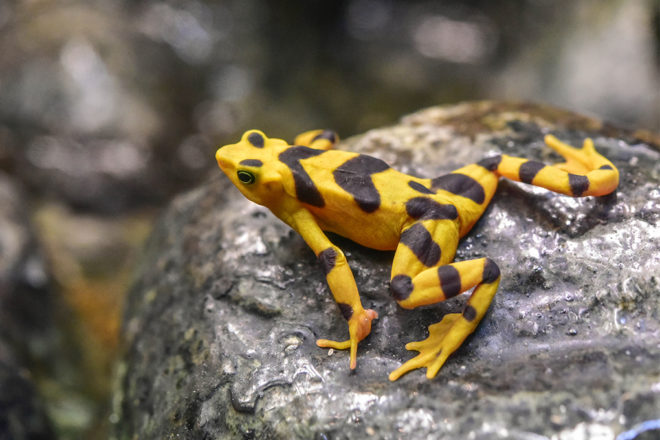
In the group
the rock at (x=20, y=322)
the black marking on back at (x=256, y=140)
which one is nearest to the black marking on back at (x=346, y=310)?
the black marking on back at (x=256, y=140)

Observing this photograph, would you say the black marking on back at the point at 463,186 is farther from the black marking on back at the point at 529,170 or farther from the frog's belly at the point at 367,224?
the frog's belly at the point at 367,224

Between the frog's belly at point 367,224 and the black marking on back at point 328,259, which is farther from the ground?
the frog's belly at point 367,224

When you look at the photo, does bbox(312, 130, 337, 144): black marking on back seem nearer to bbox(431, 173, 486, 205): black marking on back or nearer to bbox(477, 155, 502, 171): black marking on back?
bbox(431, 173, 486, 205): black marking on back

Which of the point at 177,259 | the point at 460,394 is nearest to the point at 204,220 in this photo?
the point at 177,259

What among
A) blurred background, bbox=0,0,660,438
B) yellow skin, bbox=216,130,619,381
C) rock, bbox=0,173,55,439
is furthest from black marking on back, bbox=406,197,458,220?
blurred background, bbox=0,0,660,438

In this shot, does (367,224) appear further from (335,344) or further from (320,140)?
(320,140)

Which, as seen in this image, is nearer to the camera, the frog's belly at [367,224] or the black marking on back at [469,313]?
the black marking on back at [469,313]

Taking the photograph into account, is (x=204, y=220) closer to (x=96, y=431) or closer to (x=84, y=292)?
(x=96, y=431)
